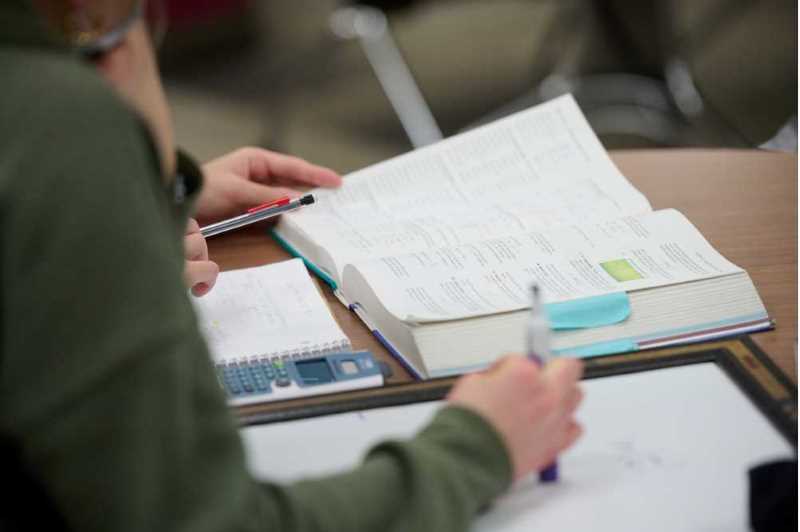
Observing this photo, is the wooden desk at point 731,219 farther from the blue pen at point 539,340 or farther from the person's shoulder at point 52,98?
the person's shoulder at point 52,98

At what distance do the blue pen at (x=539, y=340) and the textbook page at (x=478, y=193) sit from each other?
0.37 m

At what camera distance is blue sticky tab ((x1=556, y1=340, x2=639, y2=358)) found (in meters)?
0.97

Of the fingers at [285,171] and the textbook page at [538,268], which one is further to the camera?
the fingers at [285,171]

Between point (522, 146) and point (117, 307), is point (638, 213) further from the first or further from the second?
point (117, 307)

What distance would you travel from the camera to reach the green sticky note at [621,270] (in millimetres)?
1048

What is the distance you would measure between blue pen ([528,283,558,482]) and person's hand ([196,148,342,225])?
22.3 inches

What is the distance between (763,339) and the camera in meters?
0.99

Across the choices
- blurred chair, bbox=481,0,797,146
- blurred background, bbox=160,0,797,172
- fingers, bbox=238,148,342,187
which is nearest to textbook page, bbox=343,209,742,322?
fingers, bbox=238,148,342,187

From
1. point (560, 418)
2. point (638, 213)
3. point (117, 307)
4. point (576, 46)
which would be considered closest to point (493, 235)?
point (638, 213)

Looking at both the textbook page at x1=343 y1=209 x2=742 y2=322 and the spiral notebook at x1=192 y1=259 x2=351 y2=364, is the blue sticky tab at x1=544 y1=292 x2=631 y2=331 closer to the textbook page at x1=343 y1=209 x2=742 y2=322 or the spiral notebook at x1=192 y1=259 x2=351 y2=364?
the textbook page at x1=343 y1=209 x2=742 y2=322

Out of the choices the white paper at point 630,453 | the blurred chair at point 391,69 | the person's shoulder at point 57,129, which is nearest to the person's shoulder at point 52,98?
the person's shoulder at point 57,129

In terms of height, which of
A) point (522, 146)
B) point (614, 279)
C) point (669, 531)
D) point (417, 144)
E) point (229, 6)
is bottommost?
point (669, 531)

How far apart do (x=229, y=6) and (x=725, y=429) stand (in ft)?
7.74

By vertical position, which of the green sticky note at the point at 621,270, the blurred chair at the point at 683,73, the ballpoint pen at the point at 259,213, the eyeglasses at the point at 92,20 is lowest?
the green sticky note at the point at 621,270
